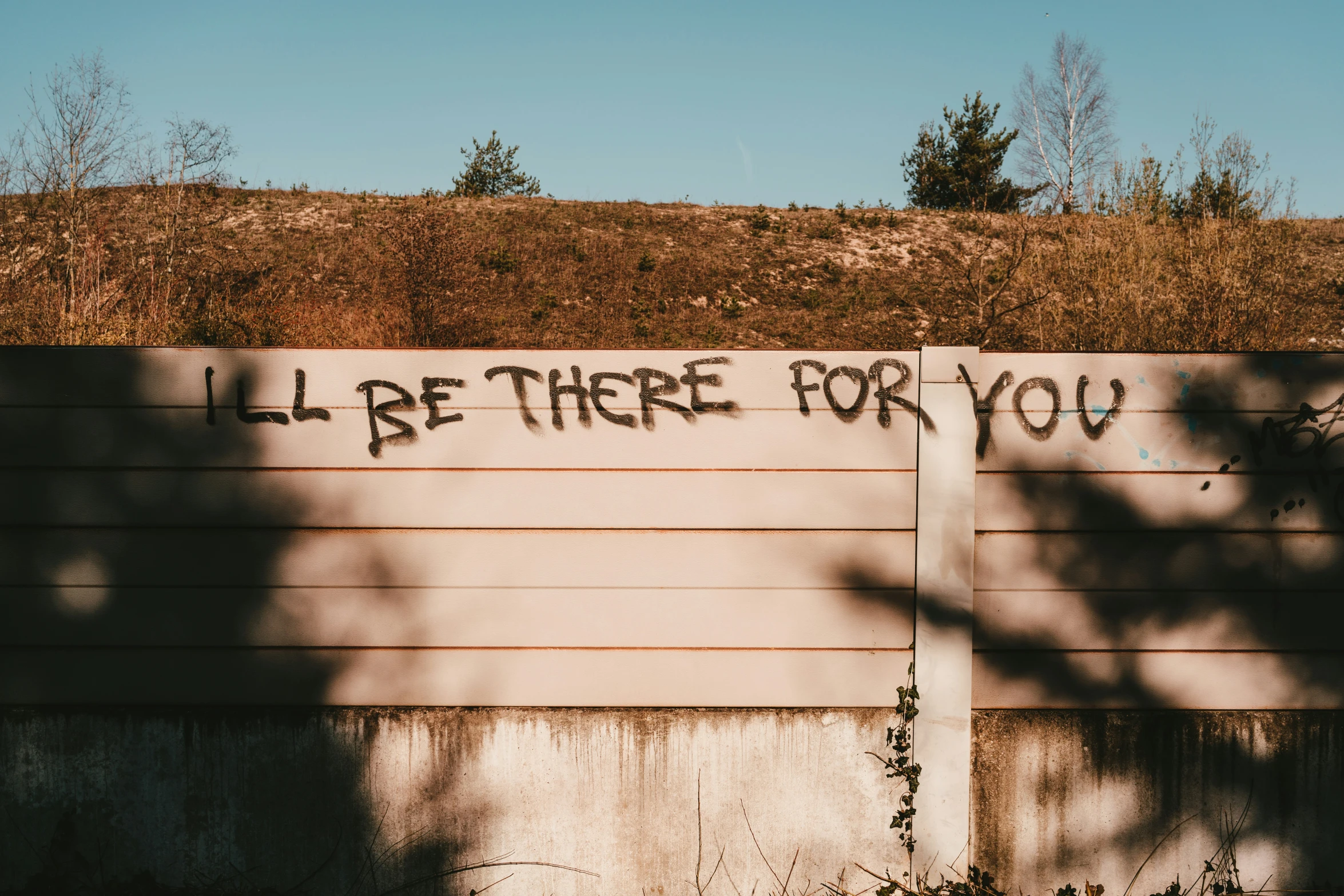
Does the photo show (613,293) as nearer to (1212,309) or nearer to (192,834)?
(1212,309)

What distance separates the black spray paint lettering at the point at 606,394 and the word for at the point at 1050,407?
111 cm

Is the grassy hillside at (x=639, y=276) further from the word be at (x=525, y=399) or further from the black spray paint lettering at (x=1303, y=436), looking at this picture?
the word be at (x=525, y=399)

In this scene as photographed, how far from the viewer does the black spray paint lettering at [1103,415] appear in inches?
90.8

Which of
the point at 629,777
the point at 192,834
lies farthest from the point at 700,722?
the point at 192,834

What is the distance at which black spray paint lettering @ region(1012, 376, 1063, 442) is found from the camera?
7.55 feet

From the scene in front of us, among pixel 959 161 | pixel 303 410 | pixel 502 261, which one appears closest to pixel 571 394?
pixel 303 410

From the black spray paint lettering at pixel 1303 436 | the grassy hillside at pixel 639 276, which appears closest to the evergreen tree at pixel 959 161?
the grassy hillside at pixel 639 276

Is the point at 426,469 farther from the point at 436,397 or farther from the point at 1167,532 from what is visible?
the point at 1167,532

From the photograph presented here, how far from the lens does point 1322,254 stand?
63.2ft

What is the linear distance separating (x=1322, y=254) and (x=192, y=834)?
2615cm

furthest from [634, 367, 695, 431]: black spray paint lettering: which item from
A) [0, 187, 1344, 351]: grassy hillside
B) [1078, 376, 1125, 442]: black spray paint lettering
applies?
[0, 187, 1344, 351]: grassy hillside

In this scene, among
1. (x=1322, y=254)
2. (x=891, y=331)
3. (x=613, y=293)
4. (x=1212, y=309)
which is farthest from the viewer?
(x=1322, y=254)

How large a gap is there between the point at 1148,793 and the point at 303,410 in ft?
9.82

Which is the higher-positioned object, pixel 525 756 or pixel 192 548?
pixel 192 548
